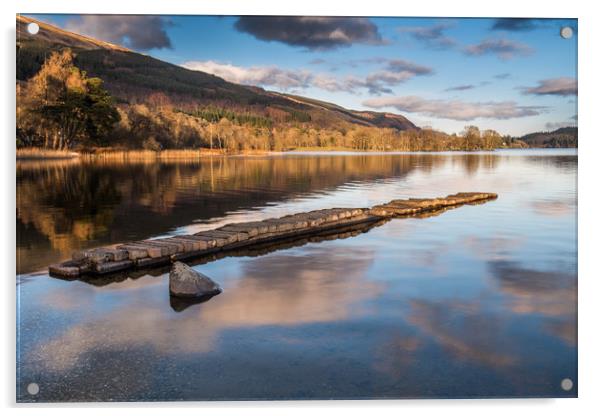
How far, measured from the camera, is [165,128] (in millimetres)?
17422

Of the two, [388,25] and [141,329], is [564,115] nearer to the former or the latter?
[388,25]

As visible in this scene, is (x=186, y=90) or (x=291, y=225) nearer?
(x=186, y=90)

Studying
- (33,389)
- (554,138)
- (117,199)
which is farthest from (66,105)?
(554,138)

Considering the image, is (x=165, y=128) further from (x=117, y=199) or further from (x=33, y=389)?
(x=33, y=389)

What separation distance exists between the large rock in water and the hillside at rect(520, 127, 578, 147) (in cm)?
644

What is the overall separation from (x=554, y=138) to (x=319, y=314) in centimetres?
605

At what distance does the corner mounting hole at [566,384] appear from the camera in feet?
23.4

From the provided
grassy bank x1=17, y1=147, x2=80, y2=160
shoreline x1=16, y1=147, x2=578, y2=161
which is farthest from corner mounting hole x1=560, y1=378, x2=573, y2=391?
grassy bank x1=17, y1=147, x2=80, y2=160

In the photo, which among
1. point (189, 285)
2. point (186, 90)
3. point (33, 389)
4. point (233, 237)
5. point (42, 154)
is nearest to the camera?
point (33, 389)

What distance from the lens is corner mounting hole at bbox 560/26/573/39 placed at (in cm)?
911

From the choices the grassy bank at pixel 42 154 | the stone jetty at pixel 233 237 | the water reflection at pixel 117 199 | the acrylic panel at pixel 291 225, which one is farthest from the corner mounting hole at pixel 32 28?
the stone jetty at pixel 233 237

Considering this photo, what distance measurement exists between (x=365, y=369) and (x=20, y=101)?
7738 mm

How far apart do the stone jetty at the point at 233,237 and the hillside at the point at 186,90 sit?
2.77 m
